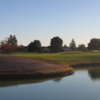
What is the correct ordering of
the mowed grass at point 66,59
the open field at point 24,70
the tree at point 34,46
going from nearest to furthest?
the open field at point 24,70
the mowed grass at point 66,59
the tree at point 34,46

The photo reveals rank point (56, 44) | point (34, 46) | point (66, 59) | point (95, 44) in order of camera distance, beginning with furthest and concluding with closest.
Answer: point (95, 44) → point (56, 44) → point (34, 46) → point (66, 59)

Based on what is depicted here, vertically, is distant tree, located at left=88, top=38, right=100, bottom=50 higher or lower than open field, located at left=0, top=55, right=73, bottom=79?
higher

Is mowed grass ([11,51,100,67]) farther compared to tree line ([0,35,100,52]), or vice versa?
tree line ([0,35,100,52])

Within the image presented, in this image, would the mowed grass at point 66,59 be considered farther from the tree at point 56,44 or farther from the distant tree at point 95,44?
the distant tree at point 95,44

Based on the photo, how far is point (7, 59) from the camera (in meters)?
46.3

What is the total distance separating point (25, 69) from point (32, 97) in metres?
16.3

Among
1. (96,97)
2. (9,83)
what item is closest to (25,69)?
(9,83)

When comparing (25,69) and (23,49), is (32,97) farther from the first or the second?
(23,49)

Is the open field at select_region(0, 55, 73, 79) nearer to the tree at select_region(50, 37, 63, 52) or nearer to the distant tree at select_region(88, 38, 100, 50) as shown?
the tree at select_region(50, 37, 63, 52)

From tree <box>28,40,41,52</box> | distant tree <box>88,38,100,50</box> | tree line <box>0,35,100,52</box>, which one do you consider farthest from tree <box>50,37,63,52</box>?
distant tree <box>88,38,100,50</box>

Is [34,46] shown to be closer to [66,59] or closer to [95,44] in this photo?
[66,59]

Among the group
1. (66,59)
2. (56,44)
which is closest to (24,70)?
(66,59)

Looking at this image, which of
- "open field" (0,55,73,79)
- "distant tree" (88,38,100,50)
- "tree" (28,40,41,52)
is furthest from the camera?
"distant tree" (88,38,100,50)

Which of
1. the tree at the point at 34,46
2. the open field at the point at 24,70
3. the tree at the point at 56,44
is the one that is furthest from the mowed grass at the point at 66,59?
the tree at the point at 56,44
